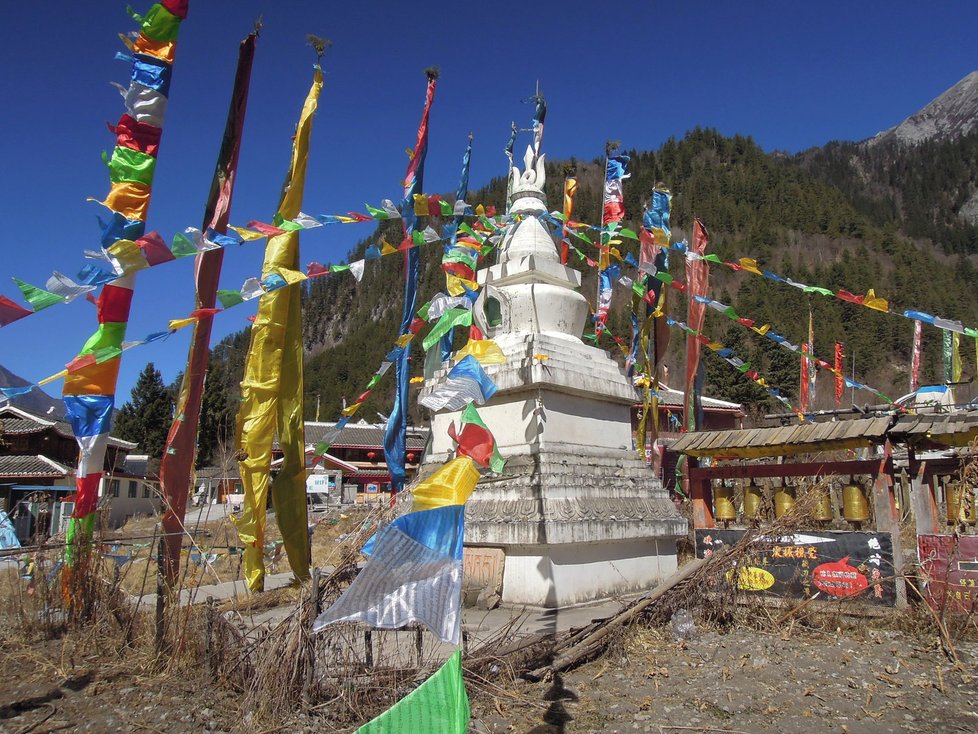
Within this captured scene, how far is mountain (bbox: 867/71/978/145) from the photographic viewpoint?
167375 mm

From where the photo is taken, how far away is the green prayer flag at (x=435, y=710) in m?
2.99

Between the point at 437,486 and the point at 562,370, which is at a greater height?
the point at 562,370

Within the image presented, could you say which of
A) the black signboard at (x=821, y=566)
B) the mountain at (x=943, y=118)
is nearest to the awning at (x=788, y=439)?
the black signboard at (x=821, y=566)

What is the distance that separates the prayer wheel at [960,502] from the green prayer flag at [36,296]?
347 inches

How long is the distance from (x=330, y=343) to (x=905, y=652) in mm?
111240

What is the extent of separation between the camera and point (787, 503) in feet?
26.8

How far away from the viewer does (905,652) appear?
18.9 feet

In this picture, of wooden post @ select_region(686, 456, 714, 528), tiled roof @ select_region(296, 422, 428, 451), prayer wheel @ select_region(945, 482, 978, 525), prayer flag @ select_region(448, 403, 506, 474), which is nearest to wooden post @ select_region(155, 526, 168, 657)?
prayer flag @ select_region(448, 403, 506, 474)

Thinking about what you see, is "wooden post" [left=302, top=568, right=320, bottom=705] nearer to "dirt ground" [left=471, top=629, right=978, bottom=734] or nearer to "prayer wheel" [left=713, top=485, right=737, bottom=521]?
"dirt ground" [left=471, top=629, right=978, bottom=734]

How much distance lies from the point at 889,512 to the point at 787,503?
129 cm

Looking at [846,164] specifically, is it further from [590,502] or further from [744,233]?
[590,502]

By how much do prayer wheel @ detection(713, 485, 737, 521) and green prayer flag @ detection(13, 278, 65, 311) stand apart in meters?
7.81

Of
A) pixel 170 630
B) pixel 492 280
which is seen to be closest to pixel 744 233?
pixel 492 280

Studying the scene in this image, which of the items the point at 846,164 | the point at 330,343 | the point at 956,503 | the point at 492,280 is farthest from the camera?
the point at 846,164
